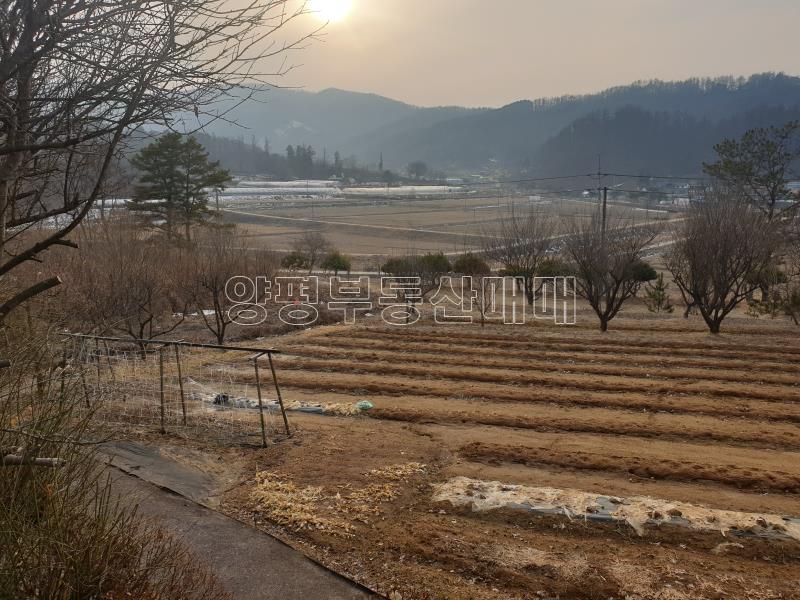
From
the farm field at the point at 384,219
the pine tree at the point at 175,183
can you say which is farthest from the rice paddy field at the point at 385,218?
the pine tree at the point at 175,183

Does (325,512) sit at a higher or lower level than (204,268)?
lower

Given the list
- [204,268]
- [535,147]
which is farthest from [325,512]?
[535,147]

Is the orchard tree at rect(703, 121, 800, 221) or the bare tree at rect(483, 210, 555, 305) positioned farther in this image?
the orchard tree at rect(703, 121, 800, 221)

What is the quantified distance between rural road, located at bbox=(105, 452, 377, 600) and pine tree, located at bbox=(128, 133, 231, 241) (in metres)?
28.0

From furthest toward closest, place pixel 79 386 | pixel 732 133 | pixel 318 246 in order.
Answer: pixel 732 133 < pixel 318 246 < pixel 79 386

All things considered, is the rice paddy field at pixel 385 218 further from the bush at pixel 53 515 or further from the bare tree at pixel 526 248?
the bush at pixel 53 515

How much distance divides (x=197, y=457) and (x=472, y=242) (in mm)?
46159

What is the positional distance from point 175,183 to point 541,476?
30292 mm

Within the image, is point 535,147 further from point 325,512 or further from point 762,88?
point 325,512

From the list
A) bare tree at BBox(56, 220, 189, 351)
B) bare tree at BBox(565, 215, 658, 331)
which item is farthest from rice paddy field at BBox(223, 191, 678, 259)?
bare tree at BBox(56, 220, 189, 351)

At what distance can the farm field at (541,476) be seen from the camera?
5340mm

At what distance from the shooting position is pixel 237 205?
8238cm

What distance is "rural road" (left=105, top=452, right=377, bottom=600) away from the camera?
4777mm

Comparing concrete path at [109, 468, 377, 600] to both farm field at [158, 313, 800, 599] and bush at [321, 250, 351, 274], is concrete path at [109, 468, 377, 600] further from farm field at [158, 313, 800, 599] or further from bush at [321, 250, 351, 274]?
bush at [321, 250, 351, 274]
